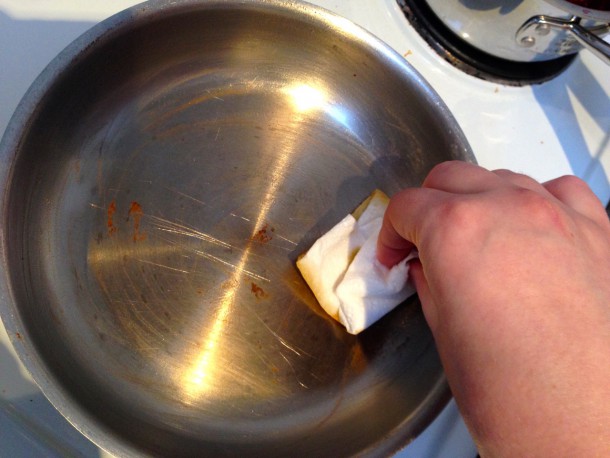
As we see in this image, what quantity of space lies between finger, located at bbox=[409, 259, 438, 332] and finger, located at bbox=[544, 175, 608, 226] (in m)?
0.13

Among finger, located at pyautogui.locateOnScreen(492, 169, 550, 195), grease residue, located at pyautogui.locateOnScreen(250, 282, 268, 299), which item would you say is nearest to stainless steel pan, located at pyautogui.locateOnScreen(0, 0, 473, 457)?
grease residue, located at pyautogui.locateOnScreen(250, 282, 268, 299)

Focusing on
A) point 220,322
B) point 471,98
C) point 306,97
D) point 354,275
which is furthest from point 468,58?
point 220,322

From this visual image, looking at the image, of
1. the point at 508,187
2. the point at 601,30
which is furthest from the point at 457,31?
the point at 508,187

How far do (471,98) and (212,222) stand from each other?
0.33 metres

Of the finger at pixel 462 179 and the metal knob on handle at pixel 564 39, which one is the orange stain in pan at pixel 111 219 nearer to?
the finger at pixel 462 179

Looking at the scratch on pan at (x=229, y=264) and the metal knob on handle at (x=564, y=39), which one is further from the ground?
the metal knob on handle at (x=564, y=39)

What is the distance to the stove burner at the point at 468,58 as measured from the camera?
610 millimetres

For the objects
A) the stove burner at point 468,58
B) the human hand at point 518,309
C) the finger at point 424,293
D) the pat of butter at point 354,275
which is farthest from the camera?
the stove burner at point 468,58

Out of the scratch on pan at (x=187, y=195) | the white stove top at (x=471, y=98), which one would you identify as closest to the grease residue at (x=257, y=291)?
the scratch on pan at (x=187, y=195)

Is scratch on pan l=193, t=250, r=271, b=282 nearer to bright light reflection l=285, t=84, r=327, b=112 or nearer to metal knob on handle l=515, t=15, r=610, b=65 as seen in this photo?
bright light reflection l=285, t=84, r=327, b=112

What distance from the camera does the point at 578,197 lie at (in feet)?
1.40

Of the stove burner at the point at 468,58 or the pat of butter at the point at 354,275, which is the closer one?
the pat of butter at the point at 354,275

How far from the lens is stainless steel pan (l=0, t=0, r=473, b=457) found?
0.48 meters

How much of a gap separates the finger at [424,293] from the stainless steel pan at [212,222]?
0.08 meters
